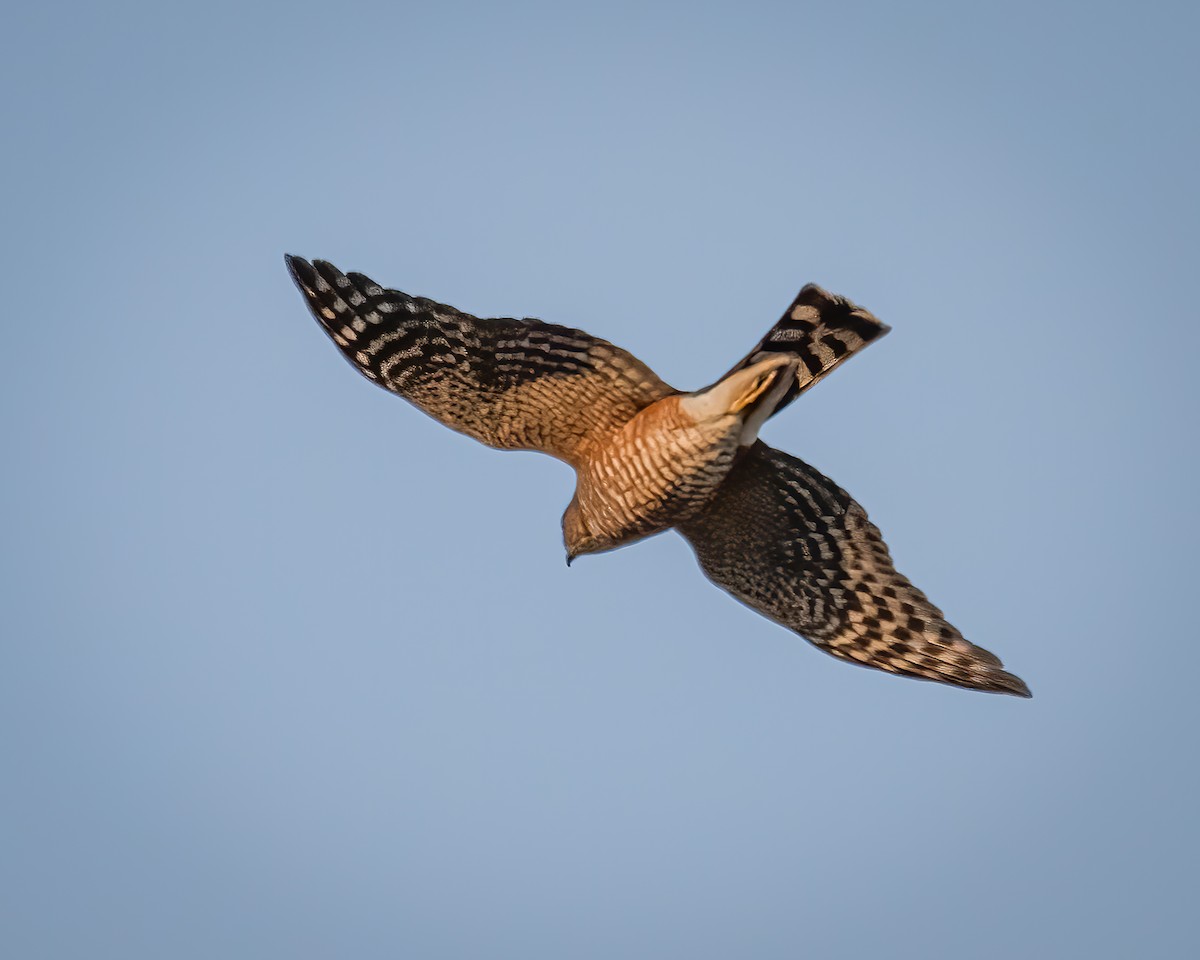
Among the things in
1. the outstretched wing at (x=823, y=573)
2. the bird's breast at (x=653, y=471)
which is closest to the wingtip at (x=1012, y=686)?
the outstretched wing at (x=823, y=573)

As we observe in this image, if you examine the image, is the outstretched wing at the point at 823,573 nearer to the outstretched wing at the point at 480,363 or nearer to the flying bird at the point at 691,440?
the flying bird at the point at 691,440

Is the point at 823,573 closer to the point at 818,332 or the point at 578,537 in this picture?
the point at 578,537

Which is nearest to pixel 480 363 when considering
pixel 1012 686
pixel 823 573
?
pixel 823 573

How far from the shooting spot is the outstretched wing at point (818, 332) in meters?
9.23

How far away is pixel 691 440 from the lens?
929 cm

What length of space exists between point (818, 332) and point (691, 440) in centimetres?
117

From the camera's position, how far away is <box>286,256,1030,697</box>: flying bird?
30.6ft

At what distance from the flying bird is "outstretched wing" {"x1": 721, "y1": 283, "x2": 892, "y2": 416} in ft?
0.03

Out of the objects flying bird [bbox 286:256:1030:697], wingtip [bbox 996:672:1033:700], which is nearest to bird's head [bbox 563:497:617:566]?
flying bird [bbox 286:256:1030:697]

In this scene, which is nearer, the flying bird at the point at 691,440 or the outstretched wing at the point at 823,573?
the flying bird at the point at 691,440

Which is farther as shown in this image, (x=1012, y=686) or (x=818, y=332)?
(x=1012, y=686)

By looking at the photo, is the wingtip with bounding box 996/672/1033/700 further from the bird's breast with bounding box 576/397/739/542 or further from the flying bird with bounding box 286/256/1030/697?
A: the bird's breast with bounding box 576/397/739/542

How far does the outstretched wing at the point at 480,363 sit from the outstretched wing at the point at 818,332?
85 cm

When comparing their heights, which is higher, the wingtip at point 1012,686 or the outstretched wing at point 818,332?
the outstretched wing at point 818,332
